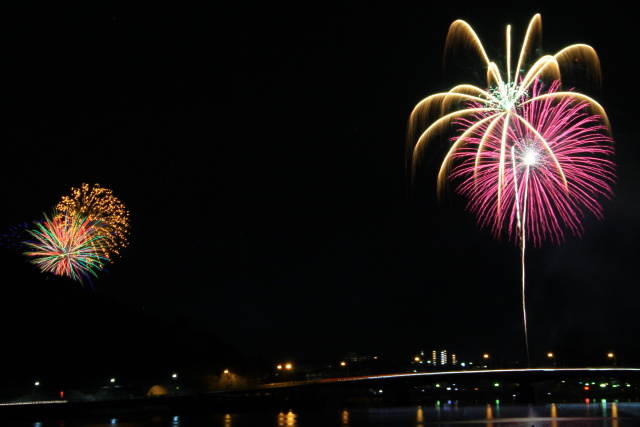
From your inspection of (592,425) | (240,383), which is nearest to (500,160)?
(592,425)

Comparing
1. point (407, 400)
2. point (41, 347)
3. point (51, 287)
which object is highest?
point (51, 287)

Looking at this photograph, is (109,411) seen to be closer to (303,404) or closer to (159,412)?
(159,412)

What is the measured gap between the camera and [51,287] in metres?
88.2

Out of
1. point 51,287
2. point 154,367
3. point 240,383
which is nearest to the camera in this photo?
point 51,287

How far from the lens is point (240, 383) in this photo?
5054 inches

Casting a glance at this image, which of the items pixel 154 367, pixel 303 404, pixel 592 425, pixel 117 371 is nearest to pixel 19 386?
pixel 117 371

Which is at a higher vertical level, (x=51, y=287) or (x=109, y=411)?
(x=51, y=287)

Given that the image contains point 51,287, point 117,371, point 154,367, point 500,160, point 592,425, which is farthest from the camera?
point 154,367

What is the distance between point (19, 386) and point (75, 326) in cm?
1275

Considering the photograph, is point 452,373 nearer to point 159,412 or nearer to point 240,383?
point 159,412

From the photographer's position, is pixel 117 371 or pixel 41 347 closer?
pixel 41 347

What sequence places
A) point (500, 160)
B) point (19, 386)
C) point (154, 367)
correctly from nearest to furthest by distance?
point (500, 160) < point (19, 386) < point (154, 367)

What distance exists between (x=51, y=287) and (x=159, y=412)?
21.6 metres

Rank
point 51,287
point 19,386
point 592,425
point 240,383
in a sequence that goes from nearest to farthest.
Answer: point 592,425 < point 19,386 < point 51,287 < point 240,383
